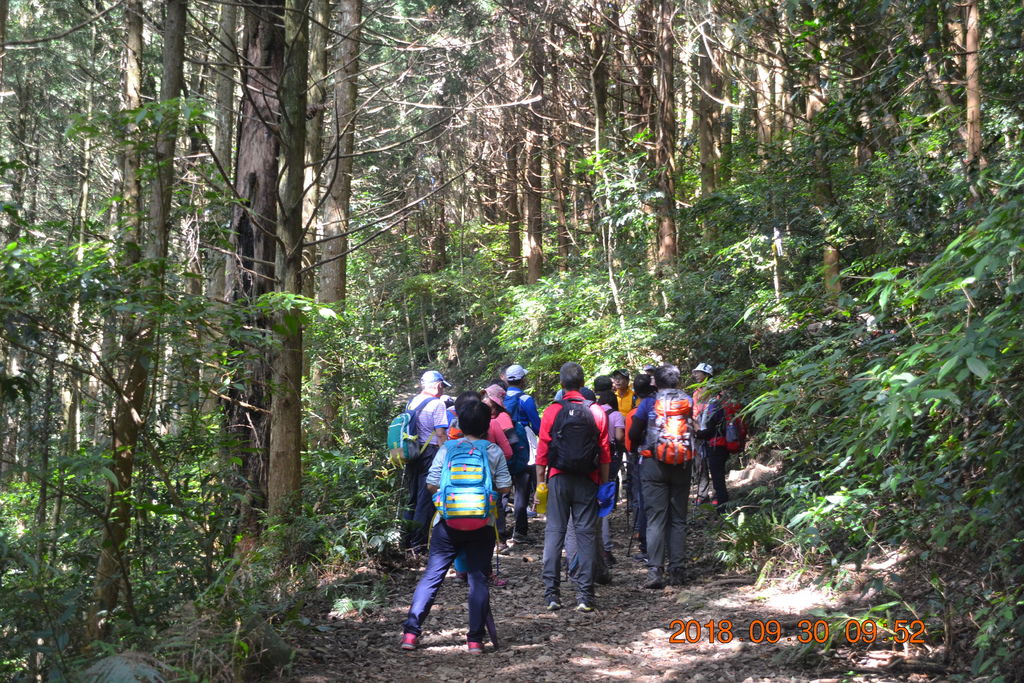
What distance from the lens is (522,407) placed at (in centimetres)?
1034

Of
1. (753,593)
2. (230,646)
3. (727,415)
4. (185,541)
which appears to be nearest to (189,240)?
(185,541)

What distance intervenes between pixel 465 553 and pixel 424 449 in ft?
9.07

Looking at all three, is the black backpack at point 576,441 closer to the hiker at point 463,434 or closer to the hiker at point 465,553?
the hiker at point 463,434

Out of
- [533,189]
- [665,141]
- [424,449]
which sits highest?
[533,189]

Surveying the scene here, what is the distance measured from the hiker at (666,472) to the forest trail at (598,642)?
0.29m

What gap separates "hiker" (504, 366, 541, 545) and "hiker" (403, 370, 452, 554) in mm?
1238

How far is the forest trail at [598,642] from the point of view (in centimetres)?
556

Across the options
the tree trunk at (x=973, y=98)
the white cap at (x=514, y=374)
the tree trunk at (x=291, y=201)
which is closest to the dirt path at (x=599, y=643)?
the tree trunk at (x=291, y=201)

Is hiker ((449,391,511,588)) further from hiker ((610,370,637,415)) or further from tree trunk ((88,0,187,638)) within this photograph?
tree trunk ((88,0,187,638))

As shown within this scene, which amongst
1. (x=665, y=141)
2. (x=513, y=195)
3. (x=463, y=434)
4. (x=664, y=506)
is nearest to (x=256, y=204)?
(x=463, y=434)

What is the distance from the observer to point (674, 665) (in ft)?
19.7

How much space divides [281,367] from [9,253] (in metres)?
2.83

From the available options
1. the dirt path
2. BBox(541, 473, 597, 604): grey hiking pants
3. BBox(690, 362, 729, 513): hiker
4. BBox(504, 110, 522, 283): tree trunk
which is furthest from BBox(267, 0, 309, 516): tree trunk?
BBox(504, 110, 522, 283): tree trunk

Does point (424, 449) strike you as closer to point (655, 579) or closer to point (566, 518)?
point (566, 518)
